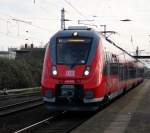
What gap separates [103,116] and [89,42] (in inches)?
133

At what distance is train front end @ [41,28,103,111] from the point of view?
1884 cm

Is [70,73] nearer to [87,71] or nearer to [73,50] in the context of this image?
[87,71]

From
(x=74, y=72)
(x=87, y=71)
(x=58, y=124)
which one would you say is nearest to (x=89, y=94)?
(x=87, y=71)

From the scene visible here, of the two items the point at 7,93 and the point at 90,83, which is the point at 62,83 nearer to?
the point at 90,83

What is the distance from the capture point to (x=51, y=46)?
2006cm

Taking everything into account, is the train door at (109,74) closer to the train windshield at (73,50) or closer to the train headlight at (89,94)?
the train windshield at (73,50)

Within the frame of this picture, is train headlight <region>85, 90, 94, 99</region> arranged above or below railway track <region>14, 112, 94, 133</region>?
above

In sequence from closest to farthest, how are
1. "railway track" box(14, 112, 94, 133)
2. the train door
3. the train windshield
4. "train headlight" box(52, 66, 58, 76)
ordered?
1. "railway track" box(14, 112, 94, 133)
2. "train headlight" box(52, 66, 58, 76)
3. the train windshield
4. the train door

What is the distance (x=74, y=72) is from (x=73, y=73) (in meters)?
0.05

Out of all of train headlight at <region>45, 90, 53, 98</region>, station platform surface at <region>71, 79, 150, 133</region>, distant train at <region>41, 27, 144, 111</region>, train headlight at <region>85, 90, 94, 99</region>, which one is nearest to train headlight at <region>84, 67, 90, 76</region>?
distant train at <region>41, 27, 144, 111</region>

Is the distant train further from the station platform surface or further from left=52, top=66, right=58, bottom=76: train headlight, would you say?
the station platform surface

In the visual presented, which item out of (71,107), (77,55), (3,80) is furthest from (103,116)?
(3,80)

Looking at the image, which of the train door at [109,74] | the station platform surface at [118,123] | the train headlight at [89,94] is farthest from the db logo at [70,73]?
the train door at [109,74]

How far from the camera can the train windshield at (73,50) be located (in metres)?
19.5
